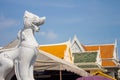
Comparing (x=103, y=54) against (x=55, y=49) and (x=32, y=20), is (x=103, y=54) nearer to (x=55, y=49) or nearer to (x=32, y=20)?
(x=55, y=49)

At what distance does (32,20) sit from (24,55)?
562 millimetres

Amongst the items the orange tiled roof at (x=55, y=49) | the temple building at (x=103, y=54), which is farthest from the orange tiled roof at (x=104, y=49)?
the orange tiled roof at (x=55, y=49)

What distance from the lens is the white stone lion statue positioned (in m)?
5.18

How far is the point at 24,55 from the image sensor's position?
518 cm

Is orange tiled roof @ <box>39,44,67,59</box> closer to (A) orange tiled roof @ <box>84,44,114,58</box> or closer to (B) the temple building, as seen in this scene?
(B) the temple building

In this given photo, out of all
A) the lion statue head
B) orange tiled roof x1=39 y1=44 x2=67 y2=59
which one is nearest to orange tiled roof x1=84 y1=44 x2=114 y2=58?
orange tiled roof x1=39 y1=44 x2=67 y2=59

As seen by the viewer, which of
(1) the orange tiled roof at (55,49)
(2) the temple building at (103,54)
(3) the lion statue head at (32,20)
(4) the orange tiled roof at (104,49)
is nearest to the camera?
(3) the lion statue head at (32,20)

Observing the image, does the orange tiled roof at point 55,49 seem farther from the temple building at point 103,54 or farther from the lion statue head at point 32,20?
the lion statue head at point 32,20

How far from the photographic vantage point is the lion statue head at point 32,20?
5.35 m

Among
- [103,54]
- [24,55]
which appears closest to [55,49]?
[24,55]

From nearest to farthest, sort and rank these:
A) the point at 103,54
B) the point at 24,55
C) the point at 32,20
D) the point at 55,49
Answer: the point at 24,55
the point at 32,20
the point at 55,49
the point at 103,54

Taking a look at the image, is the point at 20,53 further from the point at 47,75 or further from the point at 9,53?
the point at 47,75

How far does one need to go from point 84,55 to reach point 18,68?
22254mm

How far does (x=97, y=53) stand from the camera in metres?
29.2
